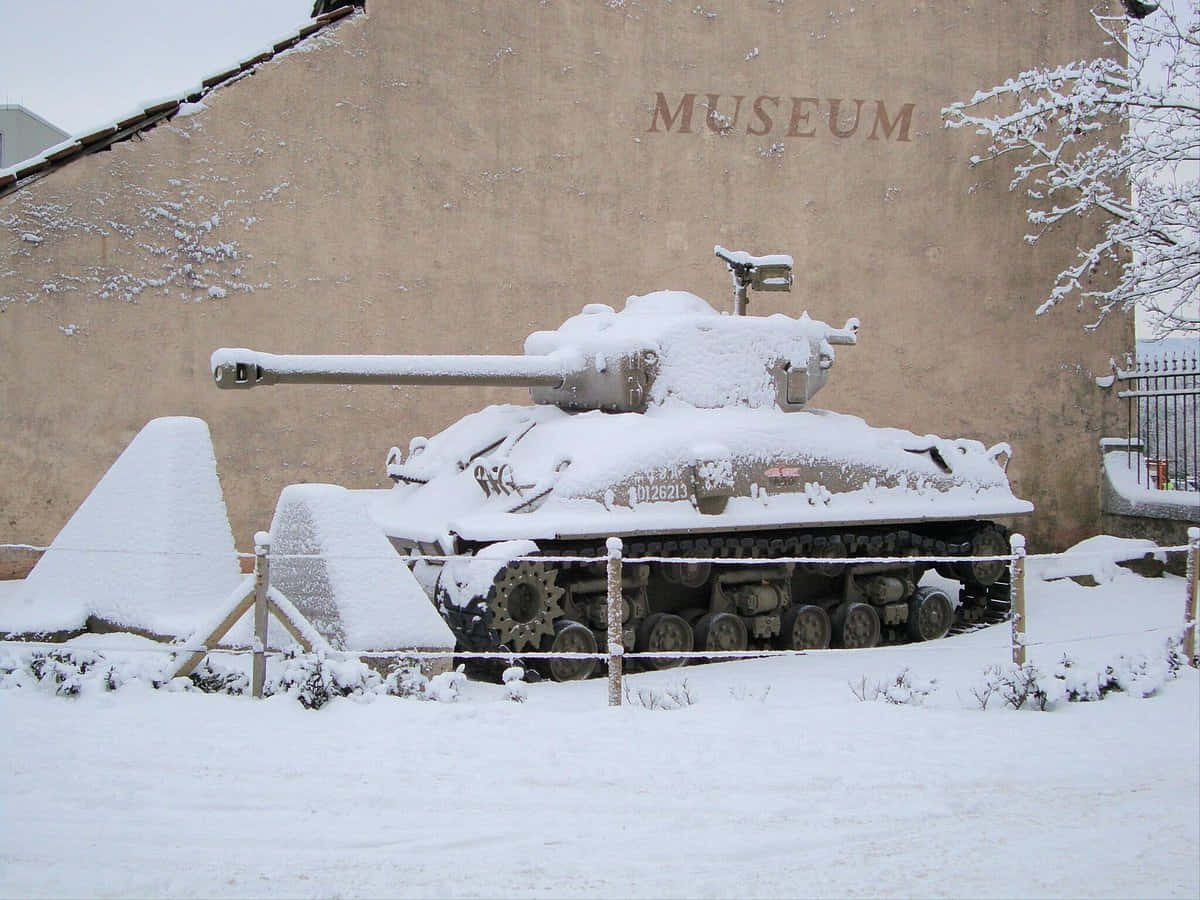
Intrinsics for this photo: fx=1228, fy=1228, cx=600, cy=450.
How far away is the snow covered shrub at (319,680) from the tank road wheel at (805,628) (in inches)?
148

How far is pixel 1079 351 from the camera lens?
14.0 meters

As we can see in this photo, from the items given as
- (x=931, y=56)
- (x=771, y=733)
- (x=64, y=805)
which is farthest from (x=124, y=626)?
(x=931, y=56)

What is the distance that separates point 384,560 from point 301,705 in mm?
1247

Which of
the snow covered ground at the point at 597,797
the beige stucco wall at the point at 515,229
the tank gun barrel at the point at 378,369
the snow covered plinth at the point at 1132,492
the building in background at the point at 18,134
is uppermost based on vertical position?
the building in background at the point at 18,134

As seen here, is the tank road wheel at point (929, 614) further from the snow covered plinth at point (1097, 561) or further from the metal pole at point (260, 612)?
the metal pole at point (260, 612)

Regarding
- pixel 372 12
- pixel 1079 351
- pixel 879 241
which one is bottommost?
pixel 1079 351

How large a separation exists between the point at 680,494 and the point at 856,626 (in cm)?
215

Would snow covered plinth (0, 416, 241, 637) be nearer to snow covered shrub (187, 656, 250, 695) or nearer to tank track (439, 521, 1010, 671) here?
snow covered shrub (187, 656, 250, 695)

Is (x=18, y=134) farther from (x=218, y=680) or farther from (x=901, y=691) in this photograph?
(x=901, y=691)

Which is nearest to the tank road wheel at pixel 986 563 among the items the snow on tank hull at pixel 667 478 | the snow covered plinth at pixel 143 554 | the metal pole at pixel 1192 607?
the snow on tank hull at pixel 667 478

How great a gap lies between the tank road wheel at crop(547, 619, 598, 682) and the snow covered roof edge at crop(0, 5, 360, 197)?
6396 millimetres

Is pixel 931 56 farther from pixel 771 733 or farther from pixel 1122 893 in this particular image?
pixel 1122 893

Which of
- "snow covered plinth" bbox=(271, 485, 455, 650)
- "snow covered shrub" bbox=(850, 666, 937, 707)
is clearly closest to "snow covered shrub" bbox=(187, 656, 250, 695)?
"snow covered plinth" bbox=(271, 485, 455, 650)

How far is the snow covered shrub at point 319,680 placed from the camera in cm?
592
